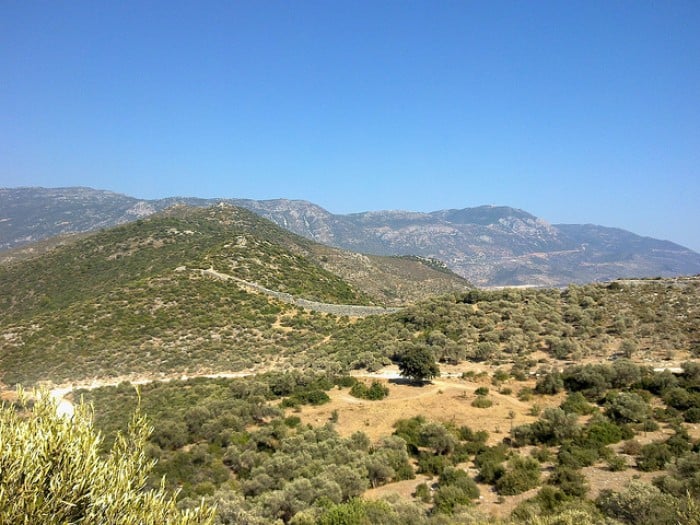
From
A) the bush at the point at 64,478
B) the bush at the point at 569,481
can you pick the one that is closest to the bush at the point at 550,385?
the bush at the point at 569,481

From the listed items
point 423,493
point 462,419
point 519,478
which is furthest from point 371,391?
point 519,478

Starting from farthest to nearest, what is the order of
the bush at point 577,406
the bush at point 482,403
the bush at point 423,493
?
the bush at point 482,403, the bush at point 577,406, the bush at point 423,493

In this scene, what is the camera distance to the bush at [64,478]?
14.6 ft

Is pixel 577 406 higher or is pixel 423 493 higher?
pixel 577 406

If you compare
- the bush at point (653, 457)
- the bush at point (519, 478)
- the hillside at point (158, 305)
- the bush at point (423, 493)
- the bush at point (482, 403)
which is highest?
the bush at point (653, 457)

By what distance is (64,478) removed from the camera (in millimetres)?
4781

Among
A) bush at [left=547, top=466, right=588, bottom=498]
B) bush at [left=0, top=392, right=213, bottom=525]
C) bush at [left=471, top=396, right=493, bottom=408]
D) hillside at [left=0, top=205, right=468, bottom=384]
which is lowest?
hillside at [left=0, top=205, right=468, bottom=384]

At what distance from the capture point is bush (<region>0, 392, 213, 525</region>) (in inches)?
175

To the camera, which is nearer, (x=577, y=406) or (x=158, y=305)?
(x=577, y=406)

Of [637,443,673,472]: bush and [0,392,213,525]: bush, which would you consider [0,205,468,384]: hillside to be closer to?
[637,443,673,472]: bush

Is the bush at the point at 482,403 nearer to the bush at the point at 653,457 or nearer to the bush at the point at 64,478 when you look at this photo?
the bush at the point at 653,457

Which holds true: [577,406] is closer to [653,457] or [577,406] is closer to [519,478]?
[653,457]

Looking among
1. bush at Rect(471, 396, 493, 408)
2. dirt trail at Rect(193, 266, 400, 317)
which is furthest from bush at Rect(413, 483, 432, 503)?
dirt trail at Rect(193, 266, 400, 317)

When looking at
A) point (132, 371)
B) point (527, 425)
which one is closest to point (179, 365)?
point (132, 371)
